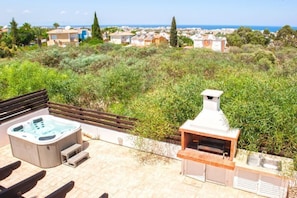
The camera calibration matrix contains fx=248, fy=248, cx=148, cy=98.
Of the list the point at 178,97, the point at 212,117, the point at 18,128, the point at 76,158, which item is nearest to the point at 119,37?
the point at 18,128

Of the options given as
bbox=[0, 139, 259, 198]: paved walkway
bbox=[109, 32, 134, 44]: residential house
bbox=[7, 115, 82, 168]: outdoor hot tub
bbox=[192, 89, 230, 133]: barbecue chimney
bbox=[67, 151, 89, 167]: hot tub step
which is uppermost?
bbox=[109, 32, 134, 44]: residential house

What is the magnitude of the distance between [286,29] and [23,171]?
2474 inches

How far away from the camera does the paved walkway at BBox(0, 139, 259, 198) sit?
5.94 m

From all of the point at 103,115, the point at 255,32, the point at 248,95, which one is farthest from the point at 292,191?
the point at 255,32

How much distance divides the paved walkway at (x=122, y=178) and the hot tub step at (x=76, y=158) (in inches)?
5.3

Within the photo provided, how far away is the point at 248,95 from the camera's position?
682 cm

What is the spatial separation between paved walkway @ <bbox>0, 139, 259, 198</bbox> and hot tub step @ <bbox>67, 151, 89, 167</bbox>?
14 cm

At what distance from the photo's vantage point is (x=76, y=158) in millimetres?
7125

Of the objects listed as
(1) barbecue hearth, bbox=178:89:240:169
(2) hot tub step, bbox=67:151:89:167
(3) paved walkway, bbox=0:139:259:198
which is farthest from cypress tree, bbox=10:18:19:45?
(1) barbecue hearth, bbox=178:89:240:169

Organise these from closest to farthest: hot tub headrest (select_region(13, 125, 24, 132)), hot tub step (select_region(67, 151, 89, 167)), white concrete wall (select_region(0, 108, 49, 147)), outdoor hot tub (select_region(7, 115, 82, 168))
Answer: outdoor hot tub (select_region(7, 115, 82, 168))
hot tub step (select_region(67, 151, 89, 167))
hot tub headrest (select_region(13, 125, 24, 132))
white concrete wall (select_region(0, 108, 49, 147))

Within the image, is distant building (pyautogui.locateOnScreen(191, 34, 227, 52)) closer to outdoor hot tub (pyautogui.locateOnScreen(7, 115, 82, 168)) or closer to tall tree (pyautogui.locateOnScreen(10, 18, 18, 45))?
tall tree (pyautogui.locateOnScreen(10, 18, 18, 45))

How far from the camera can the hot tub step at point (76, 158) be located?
7.03 meters

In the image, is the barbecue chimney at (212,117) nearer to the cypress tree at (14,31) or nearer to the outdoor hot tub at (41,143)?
the outdoor hot tub at (41,143)

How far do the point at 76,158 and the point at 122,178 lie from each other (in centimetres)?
155
